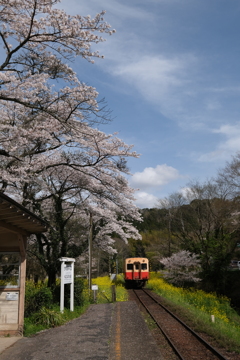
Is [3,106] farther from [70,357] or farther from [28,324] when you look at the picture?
[70,357]

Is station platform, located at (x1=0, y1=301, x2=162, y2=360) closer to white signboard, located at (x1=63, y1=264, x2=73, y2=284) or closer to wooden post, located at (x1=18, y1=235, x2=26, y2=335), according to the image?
wooden post, located at (x1=18, y1=235, x2=26, y2=335)

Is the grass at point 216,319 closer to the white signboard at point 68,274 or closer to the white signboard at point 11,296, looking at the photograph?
the white signboard at point 68,274

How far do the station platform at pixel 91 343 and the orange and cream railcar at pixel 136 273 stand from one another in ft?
55.2

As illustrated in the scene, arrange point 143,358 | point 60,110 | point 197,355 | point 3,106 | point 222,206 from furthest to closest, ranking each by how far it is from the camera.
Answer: point 222,206 < point 3,106 < point 60,110 < point 197,355 < point 143,358

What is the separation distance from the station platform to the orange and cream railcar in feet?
55.2

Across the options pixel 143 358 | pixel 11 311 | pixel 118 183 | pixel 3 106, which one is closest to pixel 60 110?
pixel 3 106

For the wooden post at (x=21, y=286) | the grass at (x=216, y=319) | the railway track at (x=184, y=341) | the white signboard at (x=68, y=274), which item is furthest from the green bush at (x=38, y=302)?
the grass at (x=216, y=319)

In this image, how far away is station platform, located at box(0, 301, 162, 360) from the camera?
6355 millimetres

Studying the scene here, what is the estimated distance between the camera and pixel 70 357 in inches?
247

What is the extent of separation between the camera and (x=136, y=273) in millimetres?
27000

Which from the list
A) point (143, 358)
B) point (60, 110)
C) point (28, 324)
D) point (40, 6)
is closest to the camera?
point (143, 358)

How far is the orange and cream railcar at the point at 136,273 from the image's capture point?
26.9 meters

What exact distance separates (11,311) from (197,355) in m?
4.53

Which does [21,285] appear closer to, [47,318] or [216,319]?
[47,318]
